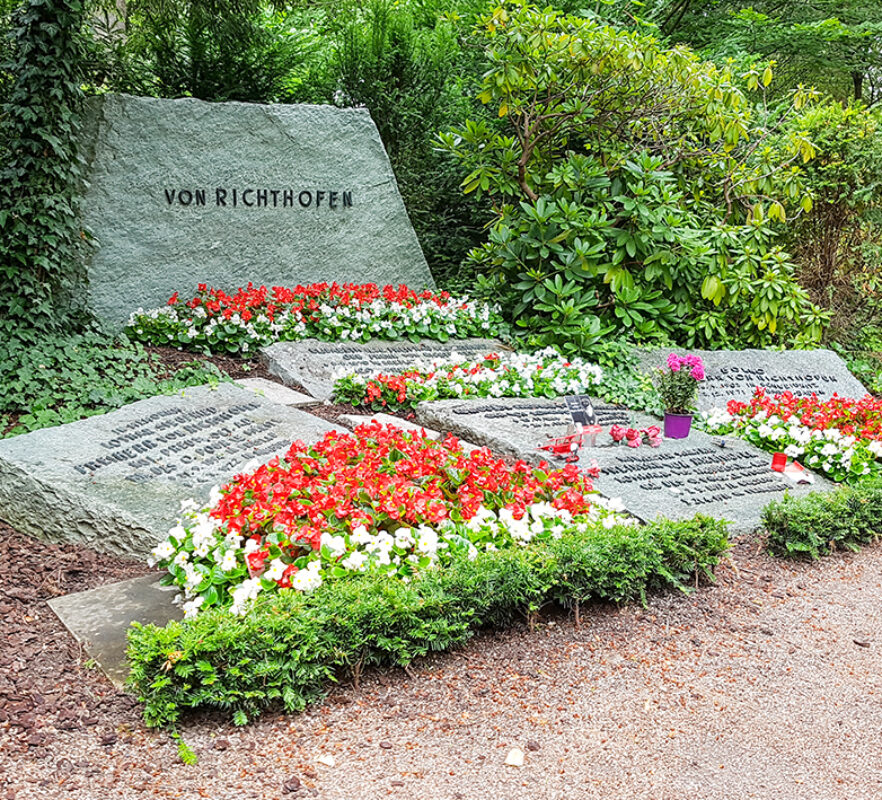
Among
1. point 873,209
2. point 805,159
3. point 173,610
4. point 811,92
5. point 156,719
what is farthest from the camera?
point 873,209

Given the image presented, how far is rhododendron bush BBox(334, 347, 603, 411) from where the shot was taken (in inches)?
247

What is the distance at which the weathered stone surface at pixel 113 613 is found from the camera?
3014 millimetres

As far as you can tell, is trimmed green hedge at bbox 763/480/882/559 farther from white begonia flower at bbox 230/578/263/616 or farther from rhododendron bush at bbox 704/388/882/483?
white begonia flower at bbox 230/578/263/616

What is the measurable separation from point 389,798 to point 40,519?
7.93 ft

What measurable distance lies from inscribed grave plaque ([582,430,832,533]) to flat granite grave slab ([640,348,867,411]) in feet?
4.81

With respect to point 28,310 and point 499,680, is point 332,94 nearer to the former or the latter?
point 28,310

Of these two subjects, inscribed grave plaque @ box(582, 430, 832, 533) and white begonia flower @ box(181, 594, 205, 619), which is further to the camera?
inscribed grave plaque @ box(582, 430, 832, 533)

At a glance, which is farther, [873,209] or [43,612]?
[873,209]

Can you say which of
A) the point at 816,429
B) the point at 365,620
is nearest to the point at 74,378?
the point at 365,620

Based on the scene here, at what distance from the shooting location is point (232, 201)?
795 cm

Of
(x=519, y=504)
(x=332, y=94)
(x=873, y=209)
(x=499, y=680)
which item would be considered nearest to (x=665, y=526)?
(x=519, y=504)

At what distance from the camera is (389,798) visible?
7.82ft

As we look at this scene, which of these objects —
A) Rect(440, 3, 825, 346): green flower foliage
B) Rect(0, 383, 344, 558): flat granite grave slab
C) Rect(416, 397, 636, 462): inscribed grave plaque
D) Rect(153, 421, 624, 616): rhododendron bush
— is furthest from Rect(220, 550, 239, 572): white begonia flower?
Rect(440, 3, 825, 346): green flower foliage

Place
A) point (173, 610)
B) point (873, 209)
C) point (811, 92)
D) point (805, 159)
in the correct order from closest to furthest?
point (173, 610) → point (805, 159) → point (811, 92) → point (873, 209)
